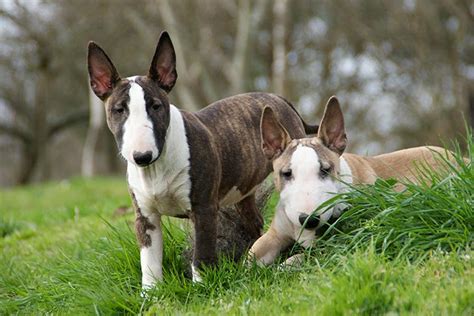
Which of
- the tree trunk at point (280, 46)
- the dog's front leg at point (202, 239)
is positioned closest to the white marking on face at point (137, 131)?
the dog's front leg at point (202, 239)

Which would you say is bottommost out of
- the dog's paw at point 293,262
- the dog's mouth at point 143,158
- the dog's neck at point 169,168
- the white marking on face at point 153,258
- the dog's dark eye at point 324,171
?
the dog's paw at point 293,262

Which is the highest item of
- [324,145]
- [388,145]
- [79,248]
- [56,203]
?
[324,145]

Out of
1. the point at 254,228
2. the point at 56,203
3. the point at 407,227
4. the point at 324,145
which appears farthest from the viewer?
the point at 56,203

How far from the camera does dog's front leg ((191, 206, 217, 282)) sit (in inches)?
182

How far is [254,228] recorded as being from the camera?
18.6 ft

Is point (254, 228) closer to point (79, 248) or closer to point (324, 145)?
point (324, 145)

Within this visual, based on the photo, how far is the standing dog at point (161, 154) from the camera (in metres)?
4.28

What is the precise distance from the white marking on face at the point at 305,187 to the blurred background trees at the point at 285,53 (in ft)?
36.1

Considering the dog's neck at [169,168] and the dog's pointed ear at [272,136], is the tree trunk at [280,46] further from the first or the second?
the dog's neck at [169,168]

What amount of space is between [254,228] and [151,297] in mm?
1444

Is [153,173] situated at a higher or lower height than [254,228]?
higher

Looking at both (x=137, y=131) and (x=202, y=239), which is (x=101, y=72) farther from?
(x=202, y=239)

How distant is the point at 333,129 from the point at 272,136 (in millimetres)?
442

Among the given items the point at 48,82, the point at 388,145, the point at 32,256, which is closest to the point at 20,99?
the point at 48,82
